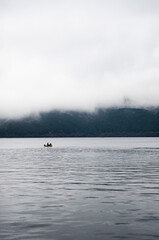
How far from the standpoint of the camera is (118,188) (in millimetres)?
42594

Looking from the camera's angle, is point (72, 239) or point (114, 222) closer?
point (72, 239)

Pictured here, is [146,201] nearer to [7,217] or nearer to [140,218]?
[140,218]

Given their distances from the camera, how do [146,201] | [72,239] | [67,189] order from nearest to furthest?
[72,239] → [146,201] → [67,189]

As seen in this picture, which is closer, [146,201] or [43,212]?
[43,212]

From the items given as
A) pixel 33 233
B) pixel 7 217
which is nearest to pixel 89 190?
pixel 7 217

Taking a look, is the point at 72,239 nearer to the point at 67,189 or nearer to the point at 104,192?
the point at 104,192

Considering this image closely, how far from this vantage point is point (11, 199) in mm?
34625

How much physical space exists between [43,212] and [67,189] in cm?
1358

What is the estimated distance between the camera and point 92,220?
84.2 feet

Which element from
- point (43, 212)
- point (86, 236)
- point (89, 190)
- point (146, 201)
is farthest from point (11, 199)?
point (86, 236)

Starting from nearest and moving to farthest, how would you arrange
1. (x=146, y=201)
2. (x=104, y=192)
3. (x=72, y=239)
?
(x=72, y=239) → (x=146, y=201) → (x=104, y=192)

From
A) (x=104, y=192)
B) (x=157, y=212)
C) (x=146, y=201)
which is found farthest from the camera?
(x=104, y=192)

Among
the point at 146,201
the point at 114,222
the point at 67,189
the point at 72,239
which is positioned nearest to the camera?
the point at 72,239

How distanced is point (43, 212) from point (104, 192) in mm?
11758
